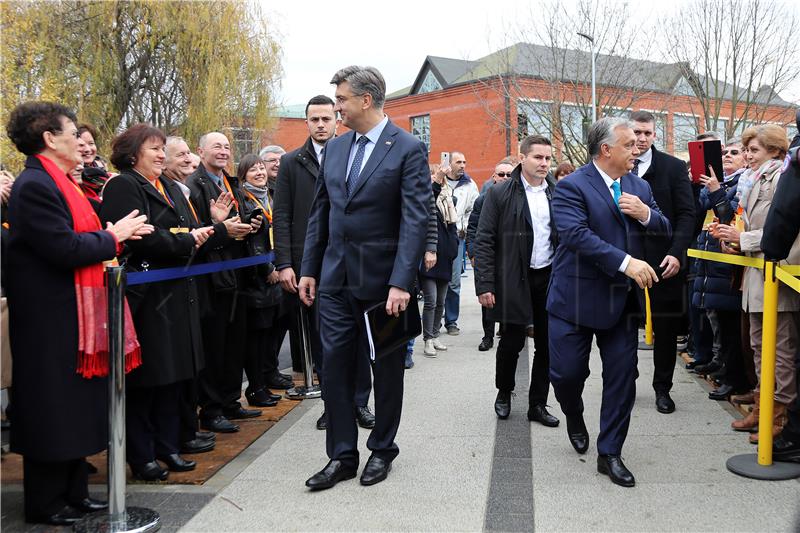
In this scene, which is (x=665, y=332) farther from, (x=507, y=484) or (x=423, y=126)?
(x=423, y=126)

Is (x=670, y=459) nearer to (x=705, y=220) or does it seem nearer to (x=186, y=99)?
(x=705, y=220)

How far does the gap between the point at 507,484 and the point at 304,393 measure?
8.75 feet

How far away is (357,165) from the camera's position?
446 cm

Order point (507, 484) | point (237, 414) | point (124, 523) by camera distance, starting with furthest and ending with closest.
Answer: point (237, 414), point (507, 484), point (124, 523)

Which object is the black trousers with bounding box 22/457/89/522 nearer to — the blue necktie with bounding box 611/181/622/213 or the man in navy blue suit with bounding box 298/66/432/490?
the man in navy blue suit with bounding box 298/66/432/490

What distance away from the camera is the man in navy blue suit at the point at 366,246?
4324 millimetres

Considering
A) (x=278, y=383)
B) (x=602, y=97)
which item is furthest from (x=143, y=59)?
(x=278, y=383)

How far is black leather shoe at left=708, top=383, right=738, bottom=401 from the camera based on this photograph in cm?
612

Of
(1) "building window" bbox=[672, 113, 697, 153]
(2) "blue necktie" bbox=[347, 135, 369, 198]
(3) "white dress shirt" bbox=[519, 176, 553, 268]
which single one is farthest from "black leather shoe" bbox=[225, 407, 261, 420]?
(1) "building window" bbox=[672, 113, 697, 153]

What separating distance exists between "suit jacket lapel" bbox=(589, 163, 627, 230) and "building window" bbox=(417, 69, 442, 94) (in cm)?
4491

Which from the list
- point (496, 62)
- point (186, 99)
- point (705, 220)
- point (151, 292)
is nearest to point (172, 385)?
point (151, 292)

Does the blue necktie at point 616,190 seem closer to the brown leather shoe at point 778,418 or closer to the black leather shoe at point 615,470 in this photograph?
the black leather shoe at point 615,470

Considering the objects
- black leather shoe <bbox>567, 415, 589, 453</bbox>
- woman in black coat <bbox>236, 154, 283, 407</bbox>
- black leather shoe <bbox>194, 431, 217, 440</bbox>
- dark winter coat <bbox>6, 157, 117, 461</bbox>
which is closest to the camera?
dark winter coat <bbox>6, 157, 117, 461</bbox>

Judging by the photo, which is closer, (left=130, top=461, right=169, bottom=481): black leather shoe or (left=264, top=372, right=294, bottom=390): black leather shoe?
(left=130, top=461, right=169, bottom=481): black leather shoe
